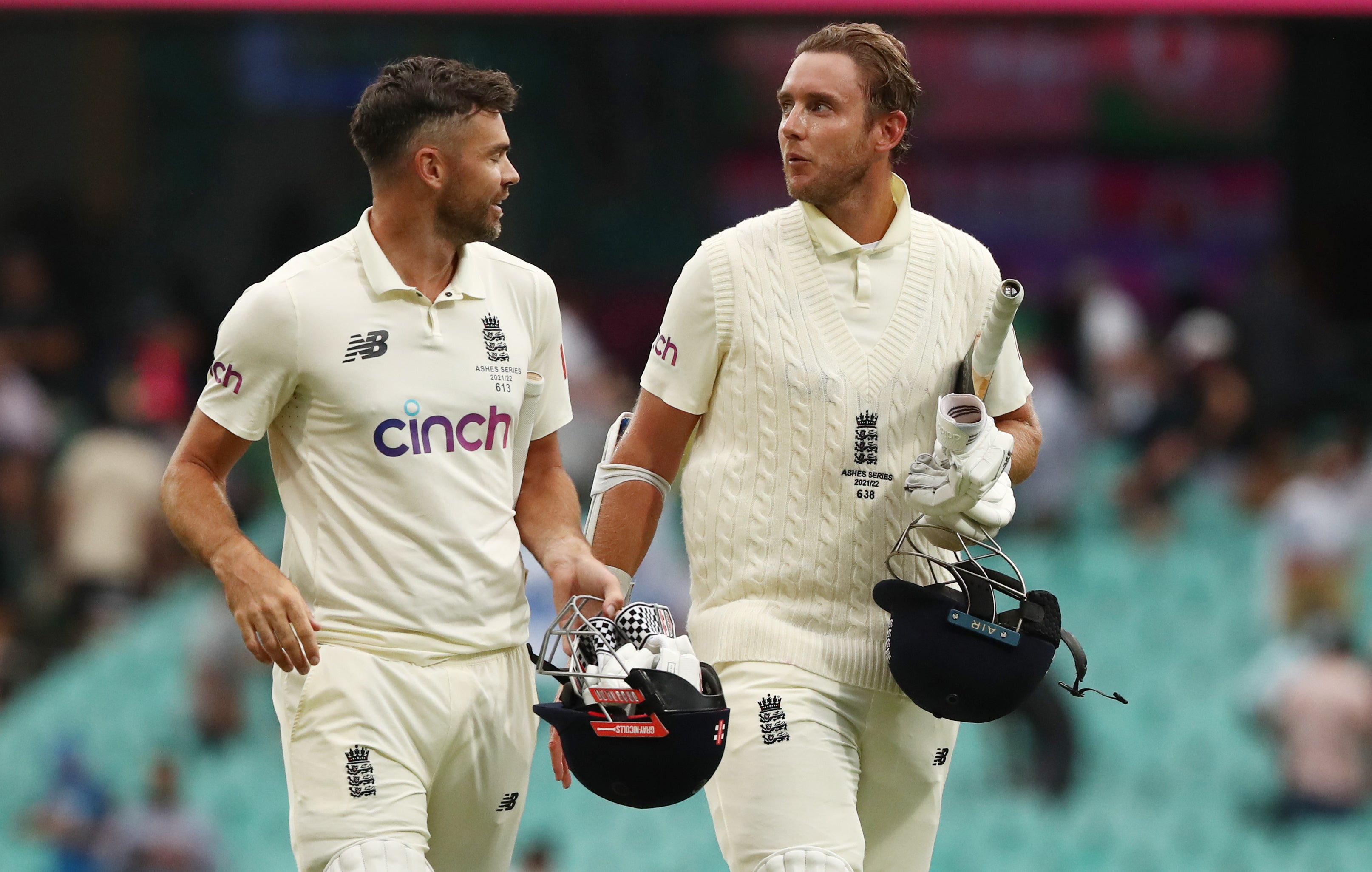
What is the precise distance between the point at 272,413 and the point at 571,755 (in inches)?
35.0

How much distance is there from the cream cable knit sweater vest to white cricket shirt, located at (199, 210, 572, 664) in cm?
54

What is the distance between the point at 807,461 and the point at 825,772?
655 millimetres

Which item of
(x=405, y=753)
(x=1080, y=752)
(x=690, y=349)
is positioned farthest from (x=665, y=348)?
(x=1080, y=752)

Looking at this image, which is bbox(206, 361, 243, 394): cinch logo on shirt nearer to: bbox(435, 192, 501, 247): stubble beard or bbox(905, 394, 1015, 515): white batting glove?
bbox(435, 192, 501, 247): stubble beard

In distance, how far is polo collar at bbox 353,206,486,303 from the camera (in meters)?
3.76

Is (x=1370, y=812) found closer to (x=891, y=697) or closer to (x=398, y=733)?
(x=891, y=697)

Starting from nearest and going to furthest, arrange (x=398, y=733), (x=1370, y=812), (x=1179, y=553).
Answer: (x=398, y=733), (x=1370, y=812), (x=1179, y=553)

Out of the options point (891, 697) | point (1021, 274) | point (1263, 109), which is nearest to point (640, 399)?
point (891, 697)

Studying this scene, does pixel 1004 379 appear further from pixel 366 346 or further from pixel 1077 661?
pixel 366 346

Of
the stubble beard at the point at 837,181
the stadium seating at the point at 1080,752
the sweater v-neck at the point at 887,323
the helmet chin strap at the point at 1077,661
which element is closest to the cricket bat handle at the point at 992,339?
the sweater v-neck at the point at 887,323

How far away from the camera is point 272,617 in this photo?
3449 mm

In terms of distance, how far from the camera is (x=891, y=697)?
161 inches

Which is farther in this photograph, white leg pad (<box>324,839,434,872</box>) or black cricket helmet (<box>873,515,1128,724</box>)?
black cricket helmet (<box>873,515,1128,724</box>)

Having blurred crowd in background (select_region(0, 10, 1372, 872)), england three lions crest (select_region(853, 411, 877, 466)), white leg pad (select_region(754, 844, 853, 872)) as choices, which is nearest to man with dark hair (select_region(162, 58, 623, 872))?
white leg pad (select_region(754, 844, 853, 872))
